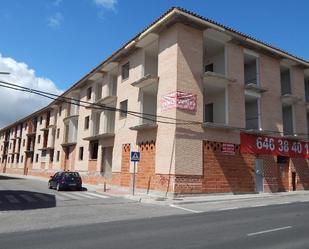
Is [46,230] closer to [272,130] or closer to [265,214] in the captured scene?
[265,214]

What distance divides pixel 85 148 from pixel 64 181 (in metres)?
9.50

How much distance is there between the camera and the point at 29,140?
58.1m

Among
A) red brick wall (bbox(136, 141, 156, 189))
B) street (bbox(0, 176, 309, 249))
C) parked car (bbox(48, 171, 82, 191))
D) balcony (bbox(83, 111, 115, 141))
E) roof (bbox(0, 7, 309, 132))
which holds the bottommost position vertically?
street (bbox(0, 176, 309, 249))

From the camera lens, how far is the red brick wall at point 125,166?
25000 millimetres

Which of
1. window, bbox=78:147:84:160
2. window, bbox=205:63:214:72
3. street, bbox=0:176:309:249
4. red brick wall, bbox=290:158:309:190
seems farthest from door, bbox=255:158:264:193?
window, bbox=78:147:84:160

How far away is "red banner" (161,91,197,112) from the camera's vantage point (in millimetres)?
20500

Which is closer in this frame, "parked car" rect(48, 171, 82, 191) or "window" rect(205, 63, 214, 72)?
"parked car" rect(48, 171, 82, 191)

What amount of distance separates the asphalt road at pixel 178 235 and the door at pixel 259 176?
1235 cm

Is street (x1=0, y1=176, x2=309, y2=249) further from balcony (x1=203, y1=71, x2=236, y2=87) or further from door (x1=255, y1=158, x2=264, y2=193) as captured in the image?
door (x1=255, y1=158, x2=264, y2=193)

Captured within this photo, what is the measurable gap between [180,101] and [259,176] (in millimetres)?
8393

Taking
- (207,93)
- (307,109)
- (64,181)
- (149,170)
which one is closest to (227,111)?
(207,93)

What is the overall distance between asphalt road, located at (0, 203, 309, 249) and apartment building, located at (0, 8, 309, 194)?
320 inches

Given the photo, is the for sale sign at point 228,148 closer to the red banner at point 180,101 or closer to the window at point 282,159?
the red banner at point 180,101

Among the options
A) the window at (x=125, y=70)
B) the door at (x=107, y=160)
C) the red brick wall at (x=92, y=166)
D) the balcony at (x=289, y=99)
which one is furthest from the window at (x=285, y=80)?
the red brick wall at (x=92, y=166)
